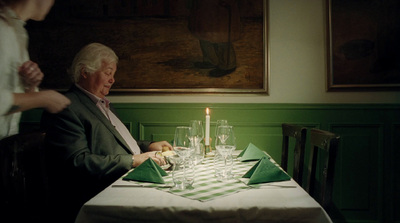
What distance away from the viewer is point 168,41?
2.70 meters

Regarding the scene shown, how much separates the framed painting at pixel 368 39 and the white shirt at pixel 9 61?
2.43 m

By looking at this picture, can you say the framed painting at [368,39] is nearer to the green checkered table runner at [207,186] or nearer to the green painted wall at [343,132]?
the green painted wall at [343,132]

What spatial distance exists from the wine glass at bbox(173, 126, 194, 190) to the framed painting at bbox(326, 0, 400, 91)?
181 cm

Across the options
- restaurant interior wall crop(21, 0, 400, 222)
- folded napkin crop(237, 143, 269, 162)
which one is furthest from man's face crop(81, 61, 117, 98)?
folded napkin crop(237, 143, 269, 162)

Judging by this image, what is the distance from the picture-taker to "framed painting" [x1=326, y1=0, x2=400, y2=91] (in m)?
2.64

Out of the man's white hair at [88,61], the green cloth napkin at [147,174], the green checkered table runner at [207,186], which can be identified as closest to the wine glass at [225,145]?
the green checkered table runner at [207,186]

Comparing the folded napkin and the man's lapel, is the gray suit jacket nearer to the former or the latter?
the man's lapel

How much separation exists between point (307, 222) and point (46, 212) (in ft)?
4.22

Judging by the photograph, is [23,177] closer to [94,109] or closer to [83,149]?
[83,149]

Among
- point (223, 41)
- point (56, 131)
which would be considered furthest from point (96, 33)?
point (56, 131)

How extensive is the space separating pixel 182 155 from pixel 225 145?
36 centimetres

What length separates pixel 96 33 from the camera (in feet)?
8.89

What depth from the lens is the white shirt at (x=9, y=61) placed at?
→ 1.19 m

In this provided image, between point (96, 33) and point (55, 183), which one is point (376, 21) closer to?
point (96, 33)
